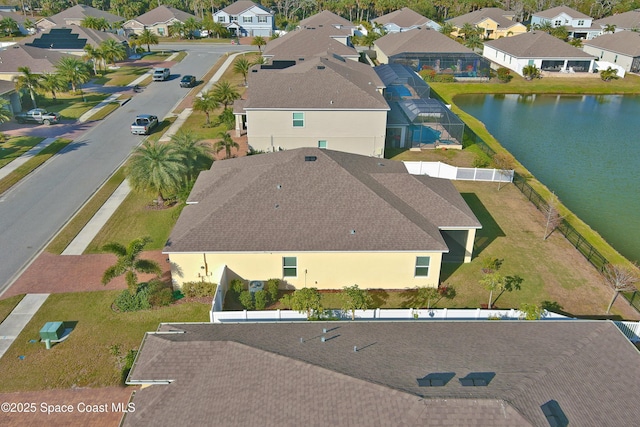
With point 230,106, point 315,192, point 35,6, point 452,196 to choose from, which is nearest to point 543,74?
point 230,106

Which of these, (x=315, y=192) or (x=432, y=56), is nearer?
(x=315, y=192)

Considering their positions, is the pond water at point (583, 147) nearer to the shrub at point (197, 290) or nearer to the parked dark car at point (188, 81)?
the shrub at point (197, 290)

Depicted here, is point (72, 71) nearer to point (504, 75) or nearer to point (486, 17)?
point (504, 75)

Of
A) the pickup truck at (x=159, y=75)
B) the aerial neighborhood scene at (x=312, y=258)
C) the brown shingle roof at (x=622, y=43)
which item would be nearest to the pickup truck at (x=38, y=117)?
the aerial neighborhood scene at (x=312, y=258)

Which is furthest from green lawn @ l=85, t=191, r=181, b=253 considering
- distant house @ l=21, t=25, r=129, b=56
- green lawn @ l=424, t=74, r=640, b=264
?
distant house @ l=21, t=25, r=129, b=56

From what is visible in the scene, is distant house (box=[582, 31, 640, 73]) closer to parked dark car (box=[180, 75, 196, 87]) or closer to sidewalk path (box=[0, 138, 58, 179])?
parked dark car (box=[180, 75, 196, 87])

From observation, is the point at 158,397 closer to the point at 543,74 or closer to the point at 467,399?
the point at 467,399
